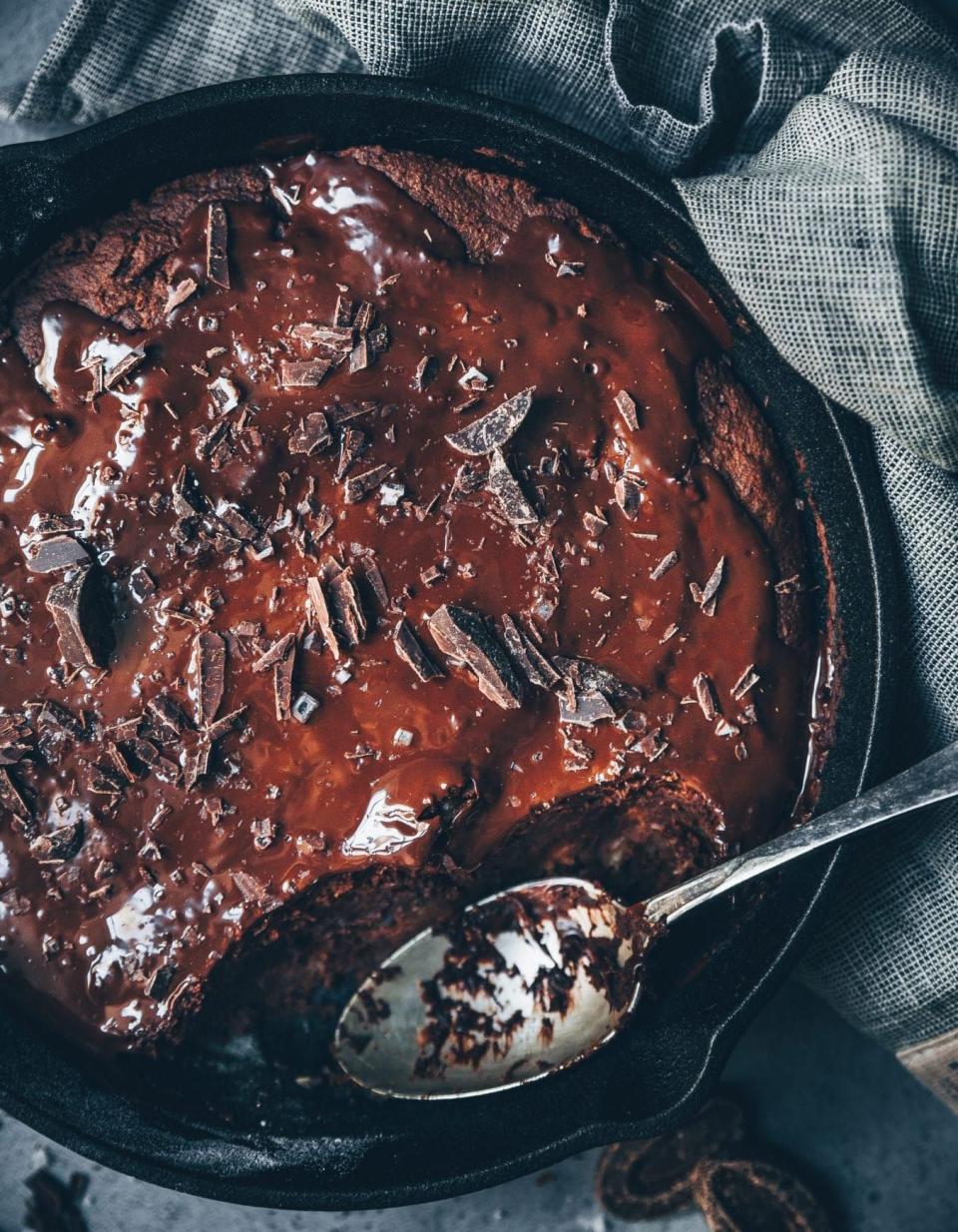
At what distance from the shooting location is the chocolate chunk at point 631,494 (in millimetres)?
1974

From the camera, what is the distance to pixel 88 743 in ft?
6.38

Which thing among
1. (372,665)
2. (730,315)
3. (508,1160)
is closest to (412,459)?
(372,665)

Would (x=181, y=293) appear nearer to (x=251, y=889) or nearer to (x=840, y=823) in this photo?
(x=251, y=889)

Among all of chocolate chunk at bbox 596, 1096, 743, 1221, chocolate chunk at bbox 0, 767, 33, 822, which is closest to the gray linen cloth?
chocolate chunk at bbox 596, 1096, 743, 1221

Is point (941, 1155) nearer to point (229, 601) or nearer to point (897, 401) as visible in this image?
point (897, 401)

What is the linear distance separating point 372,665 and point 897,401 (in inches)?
46.2

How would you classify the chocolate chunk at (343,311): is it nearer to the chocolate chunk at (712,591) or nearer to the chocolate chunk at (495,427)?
the chocolate chunk at (495,427)

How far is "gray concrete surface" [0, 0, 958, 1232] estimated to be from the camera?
104 inches

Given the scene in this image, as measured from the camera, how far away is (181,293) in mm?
1943

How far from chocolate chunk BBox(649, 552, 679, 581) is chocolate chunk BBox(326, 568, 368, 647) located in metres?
0.59

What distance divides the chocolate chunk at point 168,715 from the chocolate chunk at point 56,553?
31 cm

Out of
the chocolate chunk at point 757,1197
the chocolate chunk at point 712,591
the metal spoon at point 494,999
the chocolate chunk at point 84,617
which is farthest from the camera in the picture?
the chocolate chunk at point 757,1197

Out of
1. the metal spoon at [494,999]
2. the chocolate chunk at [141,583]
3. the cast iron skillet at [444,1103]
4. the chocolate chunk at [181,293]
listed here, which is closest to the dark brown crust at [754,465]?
the cast iron skillet at [444,1103]

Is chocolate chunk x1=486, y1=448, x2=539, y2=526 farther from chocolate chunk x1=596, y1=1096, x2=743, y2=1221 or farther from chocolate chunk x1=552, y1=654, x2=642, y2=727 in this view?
chocolate chunk x1=596, y1=1096, x2=743, y2=1221
